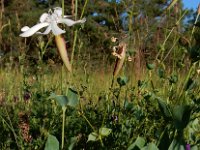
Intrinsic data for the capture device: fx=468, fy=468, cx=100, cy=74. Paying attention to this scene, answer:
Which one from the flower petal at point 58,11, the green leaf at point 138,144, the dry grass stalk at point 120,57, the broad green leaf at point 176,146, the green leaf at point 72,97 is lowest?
the green leaf at point 138,144

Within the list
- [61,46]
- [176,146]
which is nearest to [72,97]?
[61,46]

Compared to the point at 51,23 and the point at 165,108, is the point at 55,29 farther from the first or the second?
the point at 165,108

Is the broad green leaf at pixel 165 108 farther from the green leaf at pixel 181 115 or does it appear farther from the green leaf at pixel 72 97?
the green leaf at pixel 72 97

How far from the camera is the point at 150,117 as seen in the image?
5.23 feet

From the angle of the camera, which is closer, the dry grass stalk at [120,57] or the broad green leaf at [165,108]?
the broad green leaf at [165,108]

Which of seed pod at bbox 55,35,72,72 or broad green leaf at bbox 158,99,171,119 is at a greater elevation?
seed pod at bbox 55,35,72,72

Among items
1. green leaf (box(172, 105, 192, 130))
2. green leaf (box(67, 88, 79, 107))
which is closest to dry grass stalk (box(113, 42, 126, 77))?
green leaf (box(67, 88, 79, 107))

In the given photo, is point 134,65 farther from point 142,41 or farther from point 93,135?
point 93,135

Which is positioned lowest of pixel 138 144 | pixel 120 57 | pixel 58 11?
pixel 138 144

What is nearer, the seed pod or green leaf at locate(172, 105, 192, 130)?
green leaf at locate(172, 105, 192, 130)

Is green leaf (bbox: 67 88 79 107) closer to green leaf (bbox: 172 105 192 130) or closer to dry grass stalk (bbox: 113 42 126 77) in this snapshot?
dry grass stalk (bbox: 113 42 126 77)

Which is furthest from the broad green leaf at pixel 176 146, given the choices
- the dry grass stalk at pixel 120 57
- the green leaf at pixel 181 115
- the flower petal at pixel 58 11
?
the flower petal at pixel 58 11

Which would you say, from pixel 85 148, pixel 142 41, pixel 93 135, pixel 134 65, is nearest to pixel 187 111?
pixel 93 135

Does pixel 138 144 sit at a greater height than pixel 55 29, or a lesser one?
lesser
